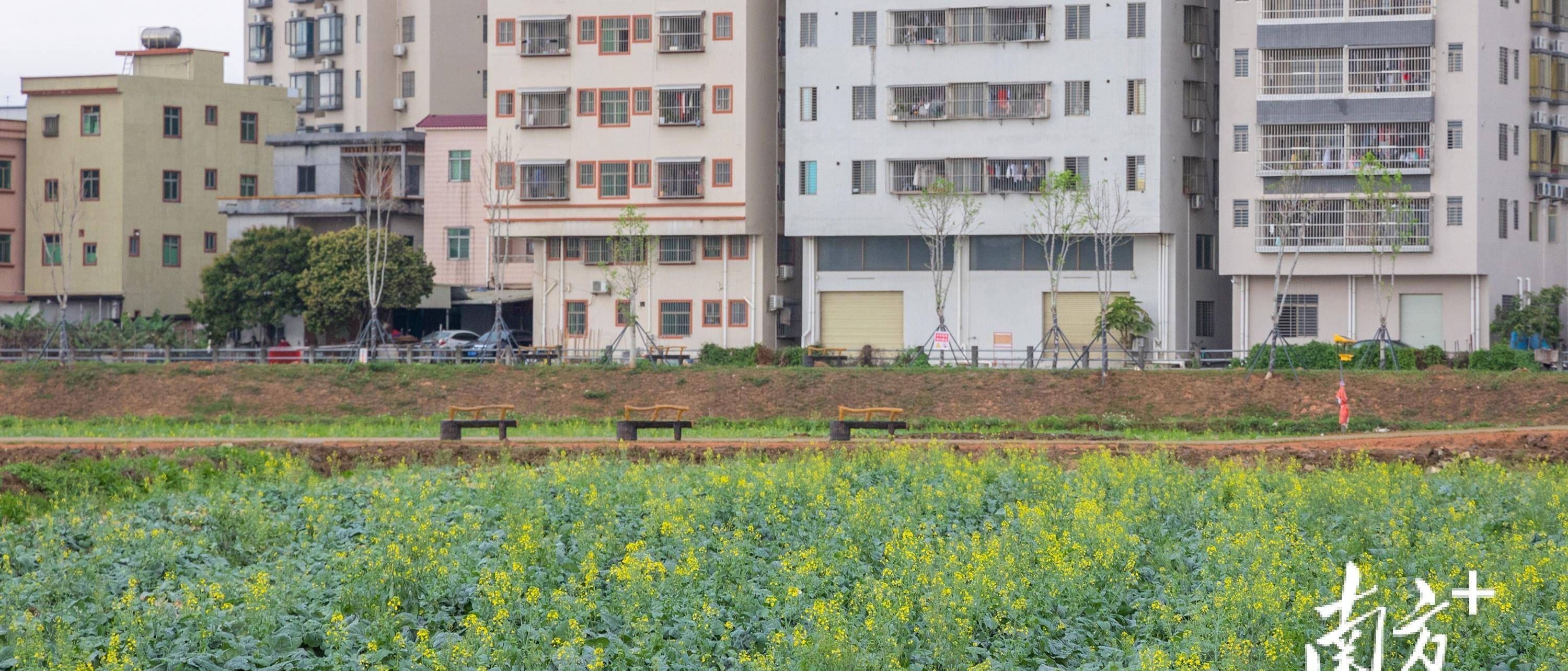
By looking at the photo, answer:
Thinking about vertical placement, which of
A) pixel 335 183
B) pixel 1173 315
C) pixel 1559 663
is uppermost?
pixel 335 183

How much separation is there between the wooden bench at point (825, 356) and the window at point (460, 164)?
904 inches

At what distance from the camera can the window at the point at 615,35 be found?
2783 inches

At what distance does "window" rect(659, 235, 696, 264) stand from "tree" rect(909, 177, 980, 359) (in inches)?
382

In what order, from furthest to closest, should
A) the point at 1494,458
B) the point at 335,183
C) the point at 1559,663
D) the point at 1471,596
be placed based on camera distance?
the point at 335,183 < the point at 1494,458 < the point at 1471,596 < the point at 1559,663

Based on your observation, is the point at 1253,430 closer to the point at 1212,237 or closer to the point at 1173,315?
the point at 1173,315

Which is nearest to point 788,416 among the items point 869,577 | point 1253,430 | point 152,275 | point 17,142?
point 1253,430

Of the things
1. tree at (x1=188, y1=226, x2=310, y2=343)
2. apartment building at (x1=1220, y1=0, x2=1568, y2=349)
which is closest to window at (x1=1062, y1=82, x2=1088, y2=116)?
apartment building at (x1=1220, y1=0, x2=1568, y2=349)

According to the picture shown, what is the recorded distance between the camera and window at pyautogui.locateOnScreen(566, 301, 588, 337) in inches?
2842

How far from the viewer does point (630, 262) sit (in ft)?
224

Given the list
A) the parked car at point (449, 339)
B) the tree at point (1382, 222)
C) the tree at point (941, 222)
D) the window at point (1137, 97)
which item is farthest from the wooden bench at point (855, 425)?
the parked car at point (449, 339)

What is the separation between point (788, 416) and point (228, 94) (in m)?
48.1

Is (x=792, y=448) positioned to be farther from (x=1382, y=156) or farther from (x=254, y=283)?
(x=254, y=283)

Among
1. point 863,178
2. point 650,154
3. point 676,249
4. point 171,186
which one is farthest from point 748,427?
point 171,186

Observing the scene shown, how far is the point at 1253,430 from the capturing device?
45.6 m
